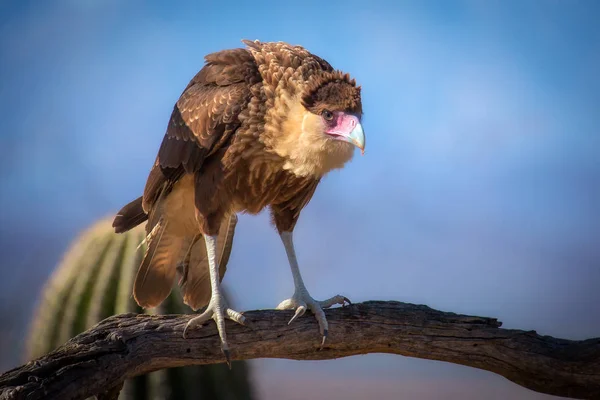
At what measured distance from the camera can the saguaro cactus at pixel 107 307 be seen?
15.3 ft

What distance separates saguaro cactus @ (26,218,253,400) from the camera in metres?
4.67

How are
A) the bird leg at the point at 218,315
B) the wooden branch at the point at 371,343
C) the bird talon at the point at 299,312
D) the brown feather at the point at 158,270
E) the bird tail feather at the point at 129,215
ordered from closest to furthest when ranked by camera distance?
the wooden branch at the point at 371,343 < the bird leg at the point at 218,315 < the bird talon at the point at 299,312 < the brown feather at the point at 158,270 < the bird tail feather at the point at 129,215

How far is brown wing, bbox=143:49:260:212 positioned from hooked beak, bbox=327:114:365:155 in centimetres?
53

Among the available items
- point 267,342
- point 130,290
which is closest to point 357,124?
point 267,342

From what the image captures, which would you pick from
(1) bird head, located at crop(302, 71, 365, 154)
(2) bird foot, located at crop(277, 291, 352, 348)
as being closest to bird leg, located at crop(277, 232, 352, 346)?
(2) bird foot, located at crop(277, 291, 352, 348)

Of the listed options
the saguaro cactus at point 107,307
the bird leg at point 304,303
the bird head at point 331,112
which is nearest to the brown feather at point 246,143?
the bird head at point 331,112

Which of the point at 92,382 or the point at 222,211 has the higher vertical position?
the point at 222,211

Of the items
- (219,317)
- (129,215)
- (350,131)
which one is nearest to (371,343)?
(219,317)

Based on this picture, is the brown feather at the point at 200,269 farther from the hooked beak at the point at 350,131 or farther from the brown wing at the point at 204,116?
the hooked beak at the point at 350,131

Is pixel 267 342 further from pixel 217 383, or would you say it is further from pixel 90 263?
pixel 90 263

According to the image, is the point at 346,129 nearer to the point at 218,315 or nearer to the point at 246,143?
the point at 246,143

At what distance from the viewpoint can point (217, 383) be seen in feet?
16.0

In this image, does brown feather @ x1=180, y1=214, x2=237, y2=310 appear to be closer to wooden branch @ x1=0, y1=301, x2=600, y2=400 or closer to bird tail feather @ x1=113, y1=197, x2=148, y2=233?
bird tail feather @ x1=113, y1=197, x2=148, y2=233

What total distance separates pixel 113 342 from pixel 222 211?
0.90 m
